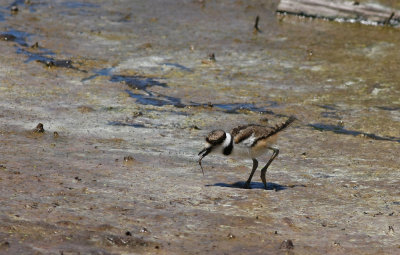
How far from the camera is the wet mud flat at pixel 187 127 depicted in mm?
6781

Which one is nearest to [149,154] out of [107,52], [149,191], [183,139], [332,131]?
[183,139]

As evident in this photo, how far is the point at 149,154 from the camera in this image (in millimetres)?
9398

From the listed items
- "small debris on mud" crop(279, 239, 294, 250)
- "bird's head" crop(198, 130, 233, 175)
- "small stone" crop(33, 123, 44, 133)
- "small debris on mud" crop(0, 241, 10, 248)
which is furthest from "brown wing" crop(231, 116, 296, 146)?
"small debris on mud" crop(0, 241, 10, 248)

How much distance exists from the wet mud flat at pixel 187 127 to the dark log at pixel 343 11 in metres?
0.28

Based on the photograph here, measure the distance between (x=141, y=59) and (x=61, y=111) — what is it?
337 centimetres

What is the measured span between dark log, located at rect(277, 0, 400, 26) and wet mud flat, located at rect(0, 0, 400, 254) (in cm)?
28

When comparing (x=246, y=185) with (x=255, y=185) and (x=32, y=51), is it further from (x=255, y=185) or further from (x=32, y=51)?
(x=32, y=51)

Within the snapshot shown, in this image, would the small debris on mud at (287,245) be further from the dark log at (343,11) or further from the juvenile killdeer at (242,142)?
the dark log at (343,11)

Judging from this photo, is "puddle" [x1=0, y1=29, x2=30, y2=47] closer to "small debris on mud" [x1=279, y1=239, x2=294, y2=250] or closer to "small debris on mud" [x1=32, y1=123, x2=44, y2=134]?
"small debris on mud" [x1=32, y1=123, x2=44, y2=134]

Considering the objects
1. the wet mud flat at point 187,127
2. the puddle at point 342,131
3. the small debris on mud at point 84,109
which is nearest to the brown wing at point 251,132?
the wet mud flat at point 187,127

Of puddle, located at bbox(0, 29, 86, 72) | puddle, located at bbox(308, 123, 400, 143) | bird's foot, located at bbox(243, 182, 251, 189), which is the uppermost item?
puddle, located at bbox(308, 123, 400, 143)

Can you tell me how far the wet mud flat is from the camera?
6781 mm

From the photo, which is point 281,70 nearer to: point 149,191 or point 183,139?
point 183,139

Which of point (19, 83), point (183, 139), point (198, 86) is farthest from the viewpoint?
point (198, 86)
